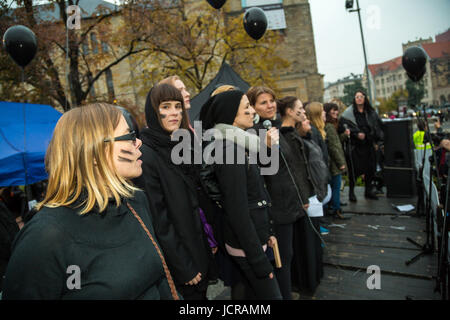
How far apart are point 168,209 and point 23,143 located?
395 centimetres

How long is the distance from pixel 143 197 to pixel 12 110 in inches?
200

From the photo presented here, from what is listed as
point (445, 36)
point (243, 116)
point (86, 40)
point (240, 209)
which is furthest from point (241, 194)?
point (86, 40)

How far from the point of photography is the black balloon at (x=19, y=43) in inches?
160

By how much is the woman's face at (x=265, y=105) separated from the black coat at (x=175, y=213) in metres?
1.18

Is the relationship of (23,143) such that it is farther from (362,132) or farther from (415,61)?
(362,132)

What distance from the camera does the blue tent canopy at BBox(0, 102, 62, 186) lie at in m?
4.18

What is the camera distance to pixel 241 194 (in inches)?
73.5

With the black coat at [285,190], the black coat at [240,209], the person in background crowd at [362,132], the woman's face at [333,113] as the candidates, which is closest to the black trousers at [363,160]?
the person in background crowd at [362,132]

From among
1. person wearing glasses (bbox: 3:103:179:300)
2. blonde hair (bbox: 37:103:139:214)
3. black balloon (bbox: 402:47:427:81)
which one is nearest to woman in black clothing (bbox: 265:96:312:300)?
person wearing glasses (bbox: 3:103:179:300)

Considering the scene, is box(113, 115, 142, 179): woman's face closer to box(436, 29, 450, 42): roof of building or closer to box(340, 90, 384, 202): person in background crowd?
box(436, 29, 450, 42): roof of building

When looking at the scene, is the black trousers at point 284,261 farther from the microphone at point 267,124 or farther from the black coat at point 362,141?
the black coat at point 362,141

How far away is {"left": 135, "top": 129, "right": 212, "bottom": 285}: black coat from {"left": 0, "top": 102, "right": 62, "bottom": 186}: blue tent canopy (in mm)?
2968

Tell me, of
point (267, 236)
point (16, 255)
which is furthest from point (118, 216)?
point (267, 236)

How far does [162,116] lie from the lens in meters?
2.09
